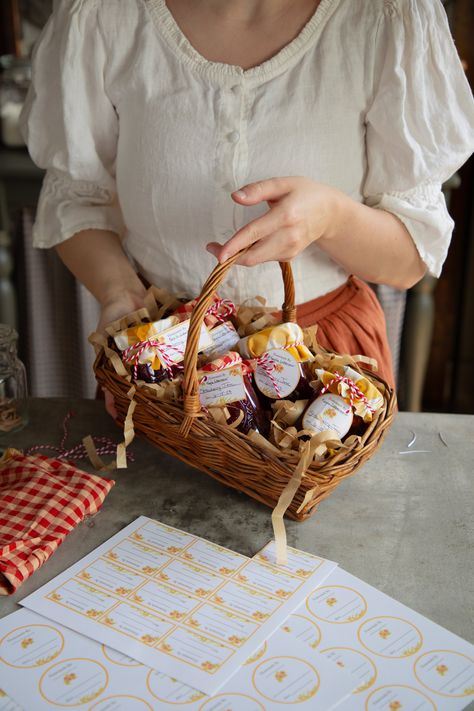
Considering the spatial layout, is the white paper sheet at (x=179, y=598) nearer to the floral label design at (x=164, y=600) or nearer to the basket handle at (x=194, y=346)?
the floral label design at (x=164, y=600)

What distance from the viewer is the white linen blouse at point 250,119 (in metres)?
1.09

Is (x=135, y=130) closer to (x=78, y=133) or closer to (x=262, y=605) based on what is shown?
(x=78, y=133)

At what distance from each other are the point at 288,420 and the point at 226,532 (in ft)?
0.50

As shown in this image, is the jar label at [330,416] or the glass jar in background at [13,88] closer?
Answer: the jar label at [330,416]

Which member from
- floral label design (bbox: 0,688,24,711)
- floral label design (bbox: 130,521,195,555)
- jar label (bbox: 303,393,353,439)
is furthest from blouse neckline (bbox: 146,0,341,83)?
floral label design (bbox: 0,688,24,711)

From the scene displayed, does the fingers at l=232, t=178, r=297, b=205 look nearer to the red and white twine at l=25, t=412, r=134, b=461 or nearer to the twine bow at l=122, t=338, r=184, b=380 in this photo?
the twine bow at l=122, t=338, r=184, b=380

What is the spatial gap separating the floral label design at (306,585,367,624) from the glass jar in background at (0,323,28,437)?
0.54m

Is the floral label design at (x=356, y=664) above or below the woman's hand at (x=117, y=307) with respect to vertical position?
below

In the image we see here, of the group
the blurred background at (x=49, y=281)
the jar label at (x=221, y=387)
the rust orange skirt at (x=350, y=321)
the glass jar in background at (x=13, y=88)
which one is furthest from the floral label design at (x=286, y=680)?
the glass jar in background at (x=13, y=88)

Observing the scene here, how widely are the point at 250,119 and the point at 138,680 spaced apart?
2.45 feet

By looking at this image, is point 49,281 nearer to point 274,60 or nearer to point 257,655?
point 274,60

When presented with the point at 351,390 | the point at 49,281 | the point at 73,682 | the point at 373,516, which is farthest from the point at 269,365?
the point at 49,281

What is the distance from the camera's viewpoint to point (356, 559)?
84 cm

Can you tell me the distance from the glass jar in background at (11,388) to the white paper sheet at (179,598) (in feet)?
1.03
